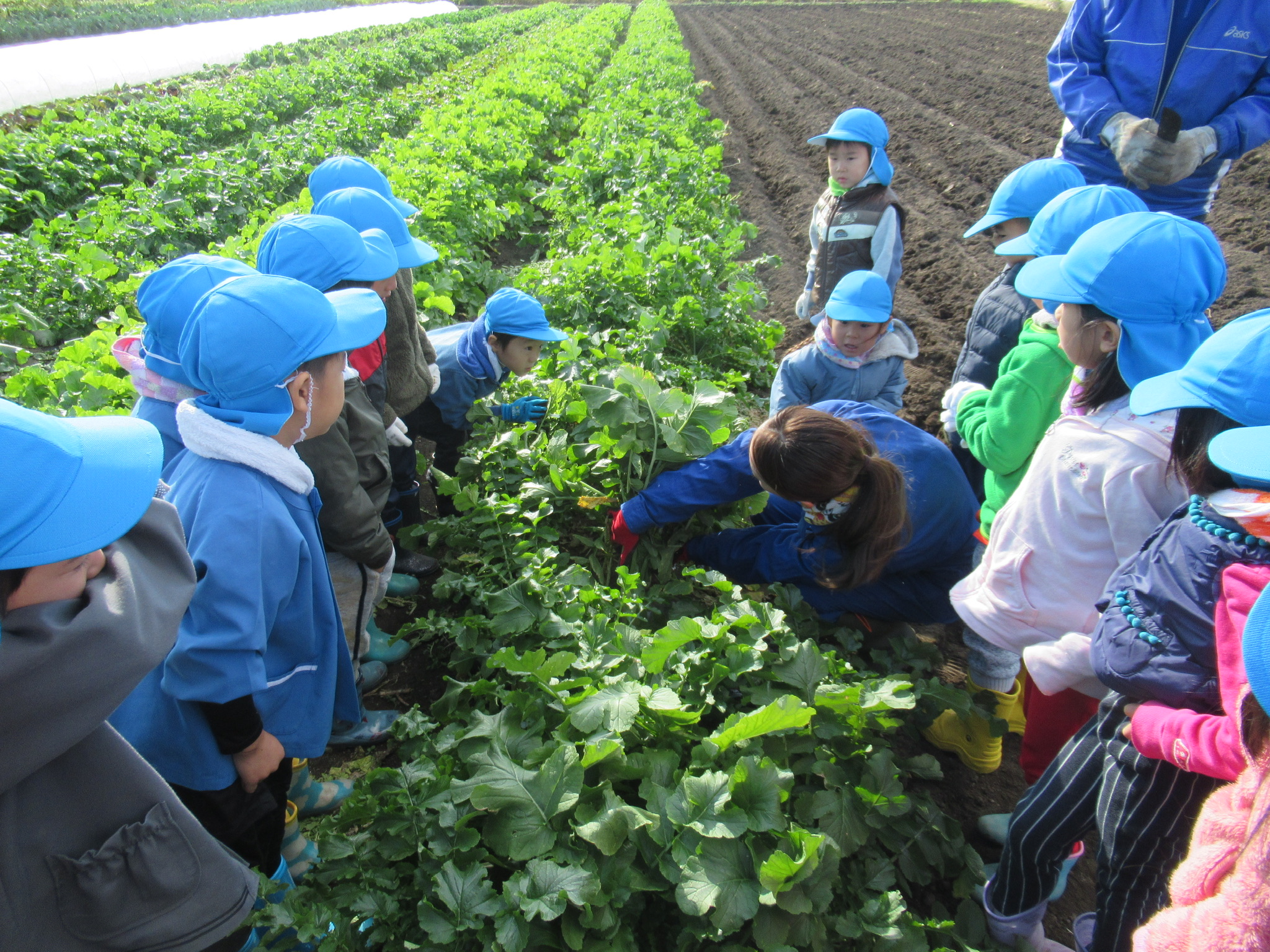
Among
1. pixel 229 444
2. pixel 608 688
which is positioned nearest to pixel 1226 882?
pixel 608 688

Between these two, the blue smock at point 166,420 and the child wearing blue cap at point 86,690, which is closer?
the child wearing blue cap at point 86,690

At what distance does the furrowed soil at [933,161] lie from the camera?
476cm

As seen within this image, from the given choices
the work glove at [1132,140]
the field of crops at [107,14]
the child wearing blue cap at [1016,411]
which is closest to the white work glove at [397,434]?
the child wearing blue cap at [1016,411]

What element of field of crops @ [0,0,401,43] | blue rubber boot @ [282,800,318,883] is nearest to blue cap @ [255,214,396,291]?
blue rubber boot @ [282,800,318,883]

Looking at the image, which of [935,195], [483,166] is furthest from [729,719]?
[935,195]

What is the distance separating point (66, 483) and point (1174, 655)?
1960 millimetres

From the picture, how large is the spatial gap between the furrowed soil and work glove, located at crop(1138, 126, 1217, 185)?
180cm

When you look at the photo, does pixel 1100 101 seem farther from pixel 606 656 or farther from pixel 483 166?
pixel 483 166

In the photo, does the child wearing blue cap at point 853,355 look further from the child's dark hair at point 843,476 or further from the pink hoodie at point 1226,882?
the pink hoodie at point 1226,882

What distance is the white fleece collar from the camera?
1.67 meters

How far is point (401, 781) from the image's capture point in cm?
167

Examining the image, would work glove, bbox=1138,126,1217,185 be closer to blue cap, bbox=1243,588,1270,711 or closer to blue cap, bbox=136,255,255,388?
blue cap, bbox=1243,588,1270,711

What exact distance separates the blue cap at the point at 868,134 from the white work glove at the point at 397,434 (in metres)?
2.69

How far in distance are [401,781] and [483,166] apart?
735cm
